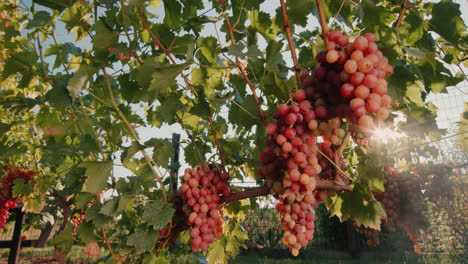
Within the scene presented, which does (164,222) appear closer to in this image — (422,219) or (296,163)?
(296,163)

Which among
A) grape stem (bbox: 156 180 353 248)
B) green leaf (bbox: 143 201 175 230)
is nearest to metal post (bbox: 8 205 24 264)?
grape stem (bbox: 156 180 353 248)

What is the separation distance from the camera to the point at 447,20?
100 cm

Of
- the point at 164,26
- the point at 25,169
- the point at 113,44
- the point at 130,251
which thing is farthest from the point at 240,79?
the point at 25,169

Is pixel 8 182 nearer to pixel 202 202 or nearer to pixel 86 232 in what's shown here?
pixel 86 232

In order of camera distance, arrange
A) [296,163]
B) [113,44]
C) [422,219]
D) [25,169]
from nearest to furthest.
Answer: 1. [296,163]
2. [113,44]
3. [422,219]
4. [25,169]

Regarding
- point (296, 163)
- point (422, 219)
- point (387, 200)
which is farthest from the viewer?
point (422, 219)

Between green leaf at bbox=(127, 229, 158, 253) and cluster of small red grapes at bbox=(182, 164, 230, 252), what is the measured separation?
150 mm

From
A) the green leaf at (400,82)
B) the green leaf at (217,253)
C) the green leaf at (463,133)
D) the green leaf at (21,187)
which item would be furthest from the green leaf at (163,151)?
the green leaf at (21,187)

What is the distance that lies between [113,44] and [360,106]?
87cm

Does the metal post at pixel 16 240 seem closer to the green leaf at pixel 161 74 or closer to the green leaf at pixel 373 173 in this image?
the green leaf at pixel 161 74

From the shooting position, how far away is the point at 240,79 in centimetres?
136

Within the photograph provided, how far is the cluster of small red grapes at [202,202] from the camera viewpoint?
119cm

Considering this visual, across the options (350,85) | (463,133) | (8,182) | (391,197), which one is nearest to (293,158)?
(350,85)

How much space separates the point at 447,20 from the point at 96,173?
1.37 metres
